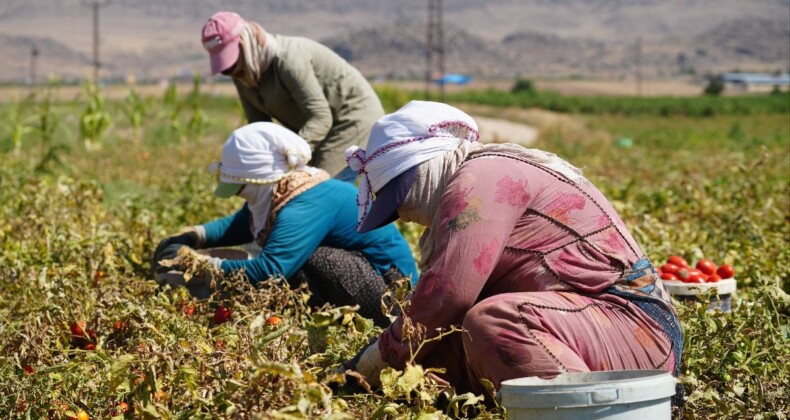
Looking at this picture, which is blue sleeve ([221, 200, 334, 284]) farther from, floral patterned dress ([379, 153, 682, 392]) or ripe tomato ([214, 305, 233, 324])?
floral patterned dress ([379, 153, 682, 392])

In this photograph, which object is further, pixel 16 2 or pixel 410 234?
pixel 16 2

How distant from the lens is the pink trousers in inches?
110

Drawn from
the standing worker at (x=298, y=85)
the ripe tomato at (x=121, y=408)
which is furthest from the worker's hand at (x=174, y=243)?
the ripe tomato at (x=121, y=408)

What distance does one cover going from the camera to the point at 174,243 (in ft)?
15.6

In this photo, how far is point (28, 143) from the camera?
16.1m

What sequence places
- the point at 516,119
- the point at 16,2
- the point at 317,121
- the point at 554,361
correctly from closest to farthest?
1. the point at 554,361
2. the point at 317,121
3. the point at 516,119
4. the point at 16,2

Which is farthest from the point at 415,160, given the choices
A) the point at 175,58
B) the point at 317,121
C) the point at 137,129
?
the point at 175,58

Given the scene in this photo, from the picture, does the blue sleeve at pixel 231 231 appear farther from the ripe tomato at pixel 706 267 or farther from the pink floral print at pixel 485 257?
the pink floral print at pixel 485 257

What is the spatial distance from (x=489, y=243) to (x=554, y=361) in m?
0.34

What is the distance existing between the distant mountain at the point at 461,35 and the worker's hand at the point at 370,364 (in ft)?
407

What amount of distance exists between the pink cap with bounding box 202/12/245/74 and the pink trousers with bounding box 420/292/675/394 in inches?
103

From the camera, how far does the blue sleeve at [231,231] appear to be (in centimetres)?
486

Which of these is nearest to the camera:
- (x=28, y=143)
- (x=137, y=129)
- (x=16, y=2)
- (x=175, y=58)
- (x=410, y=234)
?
(x=410, y=234)

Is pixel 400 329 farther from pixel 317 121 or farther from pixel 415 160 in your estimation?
pixel 317 121
